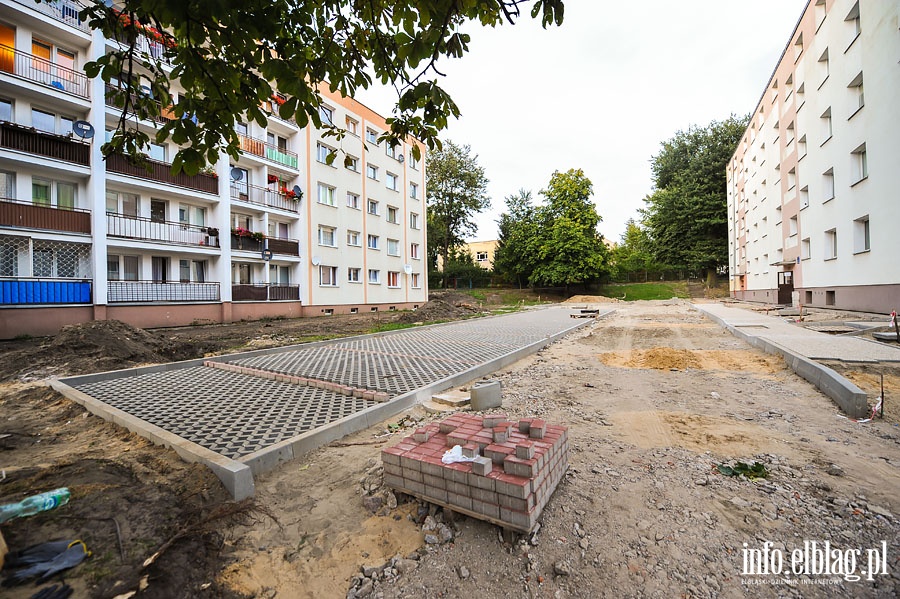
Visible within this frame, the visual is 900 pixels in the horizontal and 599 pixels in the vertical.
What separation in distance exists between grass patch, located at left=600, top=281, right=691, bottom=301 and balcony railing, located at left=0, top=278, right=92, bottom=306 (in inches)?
1760

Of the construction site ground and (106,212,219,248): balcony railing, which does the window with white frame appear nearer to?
(106,212,219,248): balcony railing

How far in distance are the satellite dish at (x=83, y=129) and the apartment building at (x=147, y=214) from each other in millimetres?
40

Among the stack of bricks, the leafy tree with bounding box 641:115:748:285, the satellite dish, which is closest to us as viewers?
the stack of bricks

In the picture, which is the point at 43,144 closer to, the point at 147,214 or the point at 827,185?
the point at 147,214

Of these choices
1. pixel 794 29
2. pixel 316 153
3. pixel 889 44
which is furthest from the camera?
pixel 316 153

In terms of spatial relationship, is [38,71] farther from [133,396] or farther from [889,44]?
[889,44]

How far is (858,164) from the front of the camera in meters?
15.5

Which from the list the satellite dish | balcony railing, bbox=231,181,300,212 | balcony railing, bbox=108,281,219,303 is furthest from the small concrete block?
balcony railing, bbox=231,181,300,212

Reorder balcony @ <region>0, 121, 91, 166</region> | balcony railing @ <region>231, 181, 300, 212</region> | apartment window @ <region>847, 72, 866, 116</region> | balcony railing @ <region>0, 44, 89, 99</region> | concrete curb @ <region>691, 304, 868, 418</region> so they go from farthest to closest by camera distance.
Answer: balcony railing @ <region>231, 181, 300, 212</region>, apartment window @ <region>847, 72, 866, 116</region>, balcony railing @ <region>0, 44, 89, 99</region>, balcony @ <region>0, 121, 91, 166</region>, concrete curb @ <region>691, 304, 868, 418</region>

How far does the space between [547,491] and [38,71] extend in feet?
69.7

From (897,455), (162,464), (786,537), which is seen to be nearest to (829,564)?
(786,537)

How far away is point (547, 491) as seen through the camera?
279 centimetres

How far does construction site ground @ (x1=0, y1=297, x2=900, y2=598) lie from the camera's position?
219 cm

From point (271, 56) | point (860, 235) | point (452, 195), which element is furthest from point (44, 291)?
point (452, 195)
